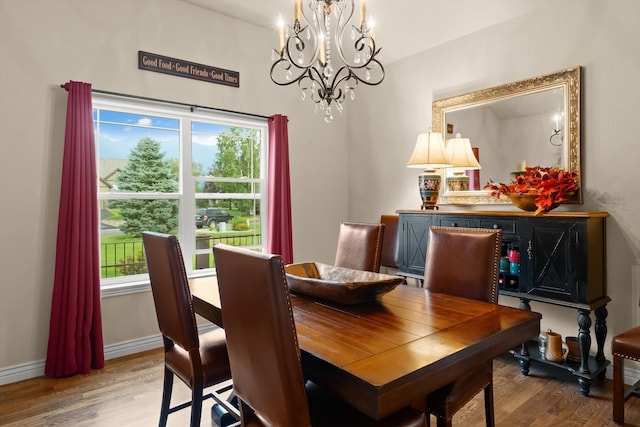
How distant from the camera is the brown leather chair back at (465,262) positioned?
1.93 metres

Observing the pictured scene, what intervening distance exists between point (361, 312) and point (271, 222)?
2339mm

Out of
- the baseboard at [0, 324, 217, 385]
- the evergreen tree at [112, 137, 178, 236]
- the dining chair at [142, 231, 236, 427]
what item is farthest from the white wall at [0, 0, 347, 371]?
the dining chair at [142, 231, 236, 427]

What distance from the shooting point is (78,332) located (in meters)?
2.80

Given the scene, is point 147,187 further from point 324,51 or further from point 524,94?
point 524,94

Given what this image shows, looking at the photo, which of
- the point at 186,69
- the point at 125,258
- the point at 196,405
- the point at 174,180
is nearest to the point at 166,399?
the point at 196,405

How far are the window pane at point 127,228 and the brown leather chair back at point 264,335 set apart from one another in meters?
2.34

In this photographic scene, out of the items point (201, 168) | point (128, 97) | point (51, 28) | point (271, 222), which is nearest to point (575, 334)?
point (271, 222)

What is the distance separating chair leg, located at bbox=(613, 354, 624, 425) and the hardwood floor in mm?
64

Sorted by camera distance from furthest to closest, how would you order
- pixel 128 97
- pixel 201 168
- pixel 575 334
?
1. pixel 201 168
2. pixel 128 97
3. pixel 575 334

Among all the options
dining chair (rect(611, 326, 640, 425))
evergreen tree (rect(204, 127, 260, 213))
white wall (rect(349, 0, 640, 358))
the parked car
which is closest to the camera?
dining chair (rect(611, 326, 640, 425))

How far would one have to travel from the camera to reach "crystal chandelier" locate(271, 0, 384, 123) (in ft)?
6.86

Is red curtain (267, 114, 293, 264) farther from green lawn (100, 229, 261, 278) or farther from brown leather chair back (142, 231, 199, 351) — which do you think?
brown leather chair back (142, 231, 199, 351)

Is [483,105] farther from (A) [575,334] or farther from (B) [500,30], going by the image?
(A) [575,334]

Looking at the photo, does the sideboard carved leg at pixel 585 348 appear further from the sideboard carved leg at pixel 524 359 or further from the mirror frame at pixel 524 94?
the mirror frame at pixel 524 94
